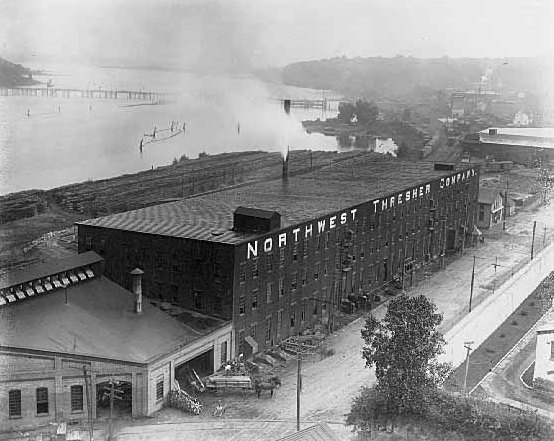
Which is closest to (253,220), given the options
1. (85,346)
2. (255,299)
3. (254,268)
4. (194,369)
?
(254,268)

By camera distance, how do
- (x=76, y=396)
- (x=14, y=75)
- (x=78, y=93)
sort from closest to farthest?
(x=76, y=396), (x=14, y=75), (x=78, y=93)

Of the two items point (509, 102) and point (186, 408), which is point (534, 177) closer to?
point (509, 102)

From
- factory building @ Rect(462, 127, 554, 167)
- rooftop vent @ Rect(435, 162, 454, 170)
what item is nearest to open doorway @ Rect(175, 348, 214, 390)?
rooftop vent @ Rect(435, 162, 454, 170)

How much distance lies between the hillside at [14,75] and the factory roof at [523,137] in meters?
42.7

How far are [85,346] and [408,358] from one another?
7.80 m

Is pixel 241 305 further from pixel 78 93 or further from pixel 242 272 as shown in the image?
pixel 78 93

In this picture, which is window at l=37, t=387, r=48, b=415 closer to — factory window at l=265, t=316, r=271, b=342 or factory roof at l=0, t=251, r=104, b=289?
factory roof at l=0, t=251, r=104, b=289

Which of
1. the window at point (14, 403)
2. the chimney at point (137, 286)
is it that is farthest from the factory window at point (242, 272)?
the window at point (14, 403)

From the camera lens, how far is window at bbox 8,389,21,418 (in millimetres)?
16891

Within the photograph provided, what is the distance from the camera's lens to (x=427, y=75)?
4092 inches

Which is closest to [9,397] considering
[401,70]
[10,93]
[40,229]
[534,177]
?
[40,229]

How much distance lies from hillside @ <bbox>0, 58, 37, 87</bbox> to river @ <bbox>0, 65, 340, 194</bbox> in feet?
6.89

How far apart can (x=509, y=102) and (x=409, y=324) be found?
8984 centimetres

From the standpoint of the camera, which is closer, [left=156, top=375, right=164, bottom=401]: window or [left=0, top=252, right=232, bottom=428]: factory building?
[left=0, top=252, right=232, bottom=428]: factory building
